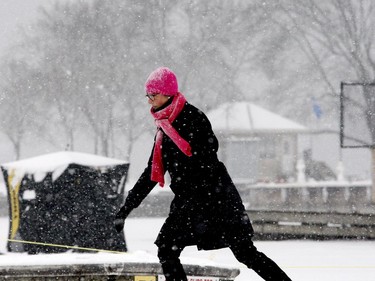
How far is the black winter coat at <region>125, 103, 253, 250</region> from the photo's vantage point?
462 centimetres

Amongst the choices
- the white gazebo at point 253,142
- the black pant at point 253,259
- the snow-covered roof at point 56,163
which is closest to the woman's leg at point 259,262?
the black pant at point 253,259

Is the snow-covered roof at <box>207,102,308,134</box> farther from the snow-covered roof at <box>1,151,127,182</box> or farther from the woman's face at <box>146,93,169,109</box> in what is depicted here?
the woman's face at <box>146,93,169,109</box>

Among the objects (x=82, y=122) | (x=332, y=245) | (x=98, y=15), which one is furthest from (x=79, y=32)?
(x=332, y=245)

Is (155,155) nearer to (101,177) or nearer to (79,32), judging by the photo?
(101,177)

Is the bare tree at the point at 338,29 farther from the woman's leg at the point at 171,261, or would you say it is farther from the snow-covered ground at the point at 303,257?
the woman's leg at the point at 171,261

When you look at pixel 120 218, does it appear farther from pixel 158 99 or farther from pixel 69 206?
pixel 69 206

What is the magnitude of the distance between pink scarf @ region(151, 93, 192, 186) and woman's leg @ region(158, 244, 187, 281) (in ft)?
1.33

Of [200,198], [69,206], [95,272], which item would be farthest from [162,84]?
[69,206]

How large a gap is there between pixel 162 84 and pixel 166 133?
0.29 meters

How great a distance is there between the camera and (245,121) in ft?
137

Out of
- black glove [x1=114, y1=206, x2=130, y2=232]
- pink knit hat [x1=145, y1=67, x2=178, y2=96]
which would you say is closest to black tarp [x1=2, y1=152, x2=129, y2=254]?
black glove [x1=114, y1=206, x2=130, y2=232]

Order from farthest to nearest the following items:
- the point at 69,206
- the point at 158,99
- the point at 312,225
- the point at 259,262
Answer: the point at 312,225
the point at 69,206
the point at 158,99
the point at 259,262

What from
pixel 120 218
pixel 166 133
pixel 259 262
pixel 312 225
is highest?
pixel 166 133

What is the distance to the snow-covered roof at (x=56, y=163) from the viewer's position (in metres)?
12.2
